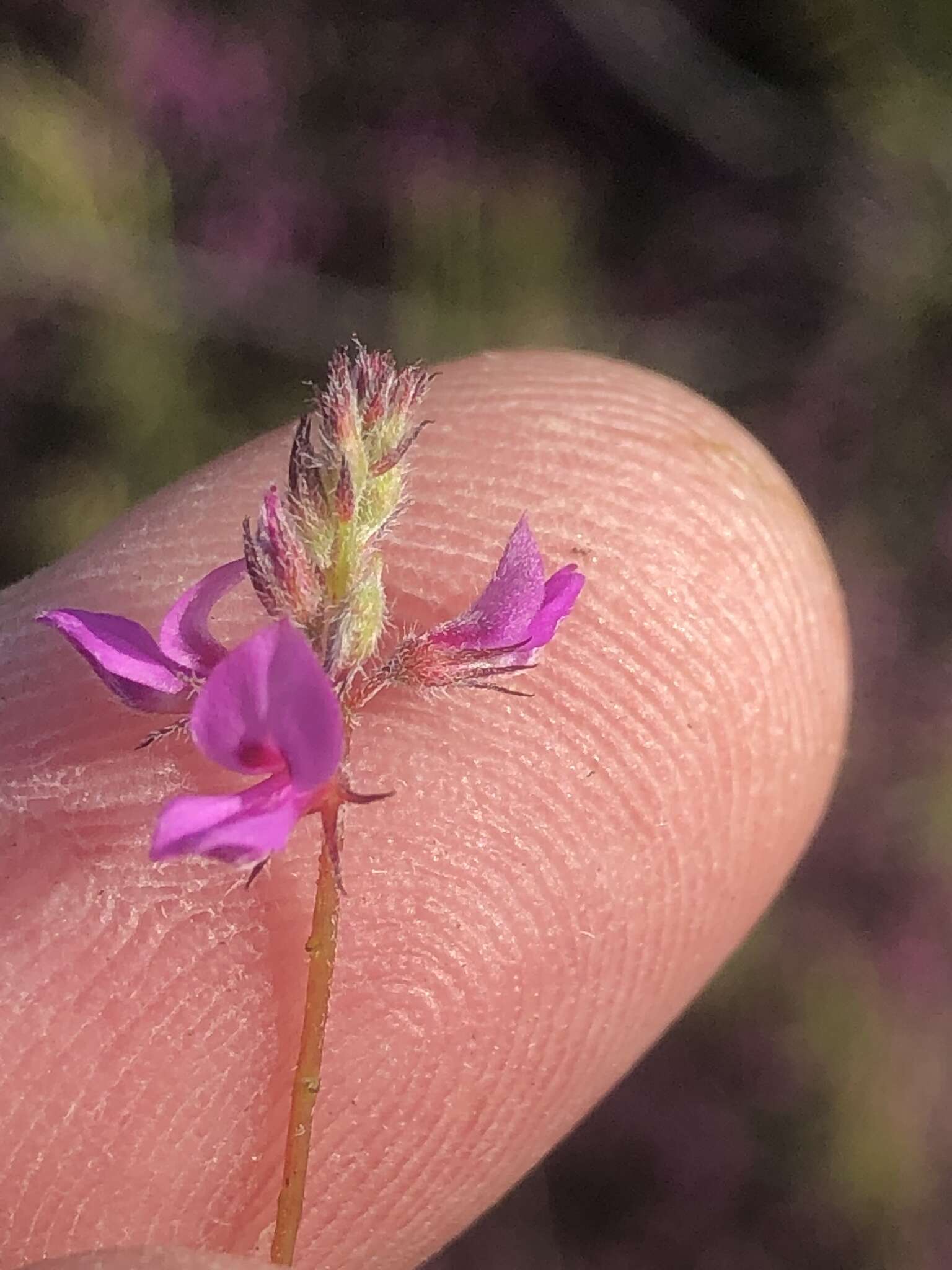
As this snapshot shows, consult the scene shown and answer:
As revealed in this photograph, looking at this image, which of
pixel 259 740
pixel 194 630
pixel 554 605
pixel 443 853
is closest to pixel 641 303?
pixel 443 853

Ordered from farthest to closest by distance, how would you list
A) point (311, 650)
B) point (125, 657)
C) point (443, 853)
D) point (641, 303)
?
point (641, 303) → point (443, 853) → point (125, 657) → point (311, 650)

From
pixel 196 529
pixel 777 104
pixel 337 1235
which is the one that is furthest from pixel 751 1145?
pixel 777 104

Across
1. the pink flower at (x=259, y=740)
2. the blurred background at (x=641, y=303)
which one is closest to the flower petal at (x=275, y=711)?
the pink flower at (x=259, y=740)

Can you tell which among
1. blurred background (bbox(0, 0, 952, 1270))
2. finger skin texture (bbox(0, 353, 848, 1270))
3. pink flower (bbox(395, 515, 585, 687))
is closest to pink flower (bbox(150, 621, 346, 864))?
pink flower (bbox(395, 515, 585, 687))

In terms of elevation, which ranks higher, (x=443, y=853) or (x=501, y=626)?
(x=501, y=626)

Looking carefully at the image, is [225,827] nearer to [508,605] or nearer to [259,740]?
[259,740]

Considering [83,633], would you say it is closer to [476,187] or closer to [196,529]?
[196,529]
